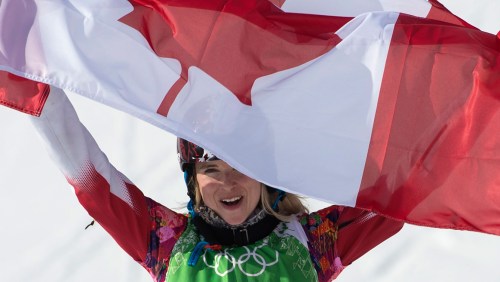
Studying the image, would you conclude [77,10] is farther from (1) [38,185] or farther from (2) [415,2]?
(1) [38,185]

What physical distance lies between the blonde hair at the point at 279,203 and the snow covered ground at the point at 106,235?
1.19 meters

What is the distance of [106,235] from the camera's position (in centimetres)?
436

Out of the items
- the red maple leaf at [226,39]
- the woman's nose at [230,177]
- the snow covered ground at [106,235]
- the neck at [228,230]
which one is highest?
→ the red maple leaf at [226,39]

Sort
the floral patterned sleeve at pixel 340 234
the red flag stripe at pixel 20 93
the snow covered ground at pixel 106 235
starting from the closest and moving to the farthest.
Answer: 1. the red flag stripe at pixel 20 93
2. the floral patterned sleeve at pixel 340 234
3. the snow covered ground at pixel 106 235

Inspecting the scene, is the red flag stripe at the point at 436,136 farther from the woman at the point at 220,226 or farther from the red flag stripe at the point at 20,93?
the red flag stripe at the point at 20,93

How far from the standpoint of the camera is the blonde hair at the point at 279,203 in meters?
2.96

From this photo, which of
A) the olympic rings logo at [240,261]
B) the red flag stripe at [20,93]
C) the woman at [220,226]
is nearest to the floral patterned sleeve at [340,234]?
the woman at [220,226]

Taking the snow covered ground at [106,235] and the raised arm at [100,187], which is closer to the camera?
the raised arm at [100,187]

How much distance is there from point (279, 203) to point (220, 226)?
0.17 m

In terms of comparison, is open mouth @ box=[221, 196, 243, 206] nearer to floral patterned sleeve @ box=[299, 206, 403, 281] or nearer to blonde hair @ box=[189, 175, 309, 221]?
blonde hair @ box=[189, 175, 309, 221]

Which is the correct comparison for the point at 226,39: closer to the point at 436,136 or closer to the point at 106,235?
the point at 436,136

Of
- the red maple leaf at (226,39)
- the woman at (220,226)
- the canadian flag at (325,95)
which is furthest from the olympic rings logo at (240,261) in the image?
the red maple leaf at (226,39)

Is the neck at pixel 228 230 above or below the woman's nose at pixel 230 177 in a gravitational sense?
below

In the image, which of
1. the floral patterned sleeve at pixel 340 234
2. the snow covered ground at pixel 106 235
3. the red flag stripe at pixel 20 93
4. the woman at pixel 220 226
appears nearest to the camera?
the red flag stripe at pixel 20 93
